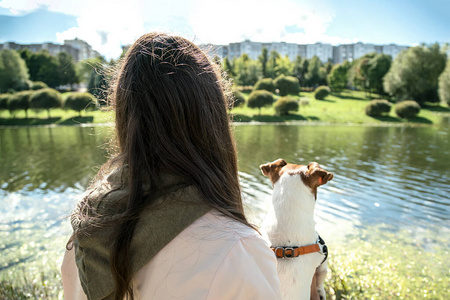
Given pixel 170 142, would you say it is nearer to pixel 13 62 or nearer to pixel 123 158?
pixel 123 158

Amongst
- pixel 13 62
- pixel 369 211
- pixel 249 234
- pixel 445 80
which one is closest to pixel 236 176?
pixel 249 234

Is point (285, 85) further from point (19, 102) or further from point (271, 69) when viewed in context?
point (19, 102)

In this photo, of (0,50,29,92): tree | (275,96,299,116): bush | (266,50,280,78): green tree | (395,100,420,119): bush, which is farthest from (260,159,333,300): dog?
(266,50,280,78): green tree

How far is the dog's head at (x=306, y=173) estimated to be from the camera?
2135mm

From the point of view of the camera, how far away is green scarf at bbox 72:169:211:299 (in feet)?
2.88

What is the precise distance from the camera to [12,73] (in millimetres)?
51094

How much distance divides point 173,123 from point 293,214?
137cm

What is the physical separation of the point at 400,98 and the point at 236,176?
185 ft

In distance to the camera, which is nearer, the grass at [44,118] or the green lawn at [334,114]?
the grass at [44,118]

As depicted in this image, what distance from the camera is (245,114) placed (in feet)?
137

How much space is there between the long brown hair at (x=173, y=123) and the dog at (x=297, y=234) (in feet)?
3.60

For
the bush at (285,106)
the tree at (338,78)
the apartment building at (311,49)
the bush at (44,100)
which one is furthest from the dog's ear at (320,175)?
the apartment building at (311,49)

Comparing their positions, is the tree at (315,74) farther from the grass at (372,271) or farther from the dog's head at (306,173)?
the dog's head at (306,173)

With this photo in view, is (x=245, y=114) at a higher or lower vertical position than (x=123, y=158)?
lower
